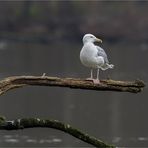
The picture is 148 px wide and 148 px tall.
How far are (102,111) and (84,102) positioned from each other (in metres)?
2.40

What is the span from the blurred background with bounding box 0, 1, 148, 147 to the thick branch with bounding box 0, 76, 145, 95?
1239cm

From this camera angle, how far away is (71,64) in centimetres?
6125

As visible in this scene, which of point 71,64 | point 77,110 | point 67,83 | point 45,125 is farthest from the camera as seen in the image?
point 71,64

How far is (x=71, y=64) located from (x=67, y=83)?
46280 mm

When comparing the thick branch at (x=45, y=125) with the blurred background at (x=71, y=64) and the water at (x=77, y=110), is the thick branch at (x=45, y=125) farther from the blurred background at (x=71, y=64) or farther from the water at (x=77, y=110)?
the blurred background at (x=71, y=64)

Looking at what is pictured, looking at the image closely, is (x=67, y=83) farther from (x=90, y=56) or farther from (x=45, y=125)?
(x=90, y=56)

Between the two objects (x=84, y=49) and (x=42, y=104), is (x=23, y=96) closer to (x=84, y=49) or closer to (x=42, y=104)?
(x=42, y=104)

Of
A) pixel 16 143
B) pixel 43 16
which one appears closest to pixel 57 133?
pixel 16 143

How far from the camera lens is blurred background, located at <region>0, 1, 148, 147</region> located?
99.5 ft

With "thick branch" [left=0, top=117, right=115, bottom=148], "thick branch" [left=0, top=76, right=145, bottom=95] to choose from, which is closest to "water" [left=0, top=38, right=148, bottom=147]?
"thick branch" [left=0, top=76, right=145, bottom=95]

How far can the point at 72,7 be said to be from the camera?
357 ft

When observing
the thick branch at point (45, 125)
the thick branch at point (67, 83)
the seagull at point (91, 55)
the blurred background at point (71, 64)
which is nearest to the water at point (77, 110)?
the blurred background at point (71, 64)

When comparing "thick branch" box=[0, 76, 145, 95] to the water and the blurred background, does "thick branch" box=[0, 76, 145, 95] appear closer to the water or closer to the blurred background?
the water

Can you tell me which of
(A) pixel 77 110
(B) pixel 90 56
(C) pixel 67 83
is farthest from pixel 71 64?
(C) pixel 67 83
